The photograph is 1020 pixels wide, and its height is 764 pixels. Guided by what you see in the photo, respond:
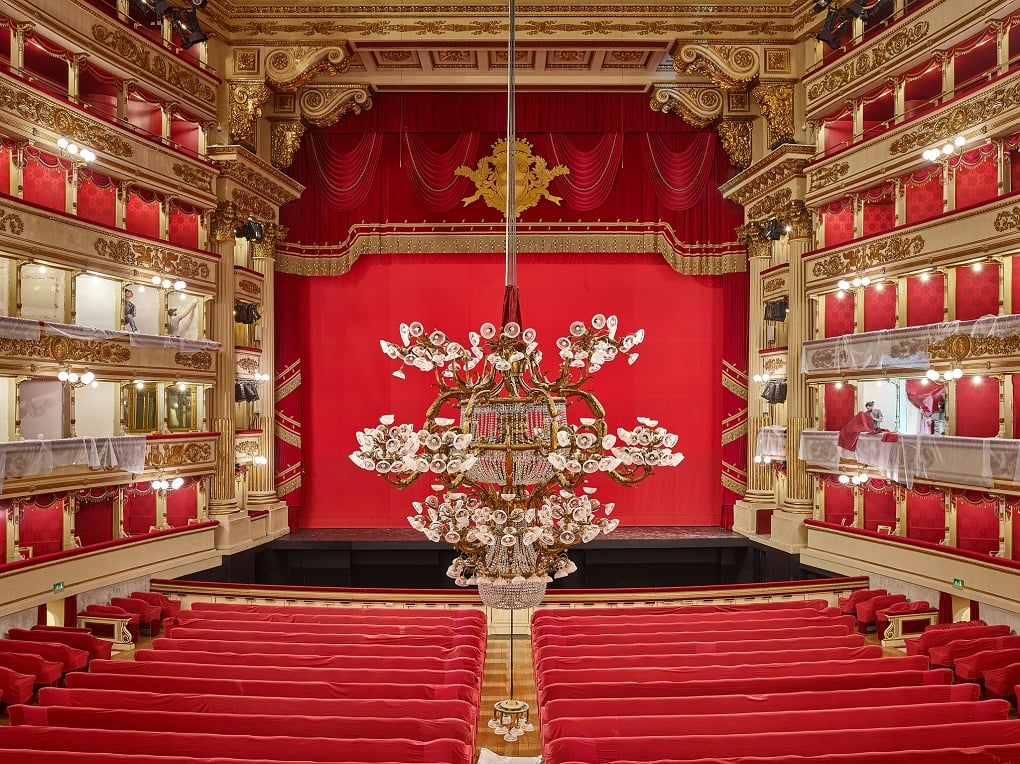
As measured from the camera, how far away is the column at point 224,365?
492 inches

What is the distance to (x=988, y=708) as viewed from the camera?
4.71m

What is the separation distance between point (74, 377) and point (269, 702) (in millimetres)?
7058

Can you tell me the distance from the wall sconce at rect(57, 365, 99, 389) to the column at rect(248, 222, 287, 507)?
3532 millimetres

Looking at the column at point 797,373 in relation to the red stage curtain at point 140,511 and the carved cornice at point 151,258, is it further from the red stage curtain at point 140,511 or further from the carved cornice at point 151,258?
the red stage curtain at point 140,511

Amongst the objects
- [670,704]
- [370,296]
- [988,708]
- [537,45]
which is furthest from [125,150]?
[988,708]

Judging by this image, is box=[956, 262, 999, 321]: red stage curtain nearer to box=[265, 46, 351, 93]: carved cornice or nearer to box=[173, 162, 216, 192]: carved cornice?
box=[265, 46, 351, 93]: carved cornice

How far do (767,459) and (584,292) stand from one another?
473cm

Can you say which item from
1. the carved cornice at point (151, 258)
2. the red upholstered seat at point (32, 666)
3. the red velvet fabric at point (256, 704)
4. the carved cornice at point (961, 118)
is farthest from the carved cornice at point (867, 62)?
the red upholstered seat at point (32, 666)

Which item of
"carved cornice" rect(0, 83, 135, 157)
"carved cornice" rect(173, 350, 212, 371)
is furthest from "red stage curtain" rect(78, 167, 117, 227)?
"carved cornice" rect(173, 350, 212, 371)

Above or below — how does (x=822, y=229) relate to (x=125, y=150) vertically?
below

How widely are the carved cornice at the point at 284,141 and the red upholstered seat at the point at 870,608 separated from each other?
1216 cm

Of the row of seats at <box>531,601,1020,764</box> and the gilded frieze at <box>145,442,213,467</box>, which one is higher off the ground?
the gilded frieze at <box>145,442,213,467</box>

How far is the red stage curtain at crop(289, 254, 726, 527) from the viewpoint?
14641 mm

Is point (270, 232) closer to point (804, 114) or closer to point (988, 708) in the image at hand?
point (804, 114)
